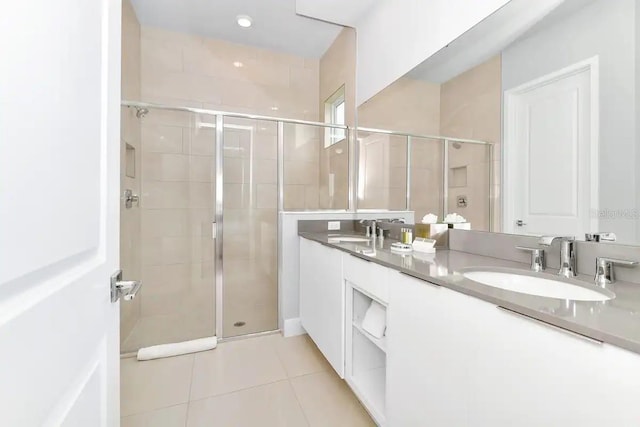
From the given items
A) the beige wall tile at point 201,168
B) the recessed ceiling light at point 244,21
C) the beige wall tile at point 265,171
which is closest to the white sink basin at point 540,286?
the beige wall tile at point 265,171

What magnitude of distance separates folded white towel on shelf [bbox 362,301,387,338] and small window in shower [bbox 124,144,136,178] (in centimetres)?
198

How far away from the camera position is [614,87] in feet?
2.99

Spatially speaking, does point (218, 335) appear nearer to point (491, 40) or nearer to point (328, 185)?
point (328, 185)

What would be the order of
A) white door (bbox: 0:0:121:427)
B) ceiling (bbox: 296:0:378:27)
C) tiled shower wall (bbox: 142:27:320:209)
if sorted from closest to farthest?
white door (bbox: 0:0:121:427) → ceiling (bbox: 296:0:378:27) → tiled shower wall (bbox: 142:27:320:209)

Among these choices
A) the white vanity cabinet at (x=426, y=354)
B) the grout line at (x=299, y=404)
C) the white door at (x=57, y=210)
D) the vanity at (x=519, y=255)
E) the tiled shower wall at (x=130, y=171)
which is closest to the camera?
the white door at (x=57, y=210)

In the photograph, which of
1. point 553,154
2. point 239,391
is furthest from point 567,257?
point 239,391

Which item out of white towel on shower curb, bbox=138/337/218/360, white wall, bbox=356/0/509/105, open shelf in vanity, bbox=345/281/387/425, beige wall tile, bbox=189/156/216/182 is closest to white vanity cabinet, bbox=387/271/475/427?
open shelf in vanity, bbox=345/281/387/425

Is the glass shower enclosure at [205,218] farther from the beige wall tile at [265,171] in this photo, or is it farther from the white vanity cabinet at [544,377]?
the white vanity cabinet at [544,377]

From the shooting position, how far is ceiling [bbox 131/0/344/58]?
2391 mm

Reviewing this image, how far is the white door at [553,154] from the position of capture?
0.98 meters

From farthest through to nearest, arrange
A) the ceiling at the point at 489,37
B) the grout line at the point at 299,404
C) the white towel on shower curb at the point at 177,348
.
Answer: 1. the white towel on shower curb at the point at 177,348
2. the grout line at the point at 299,404
3. the ceiling at the point at 489,37

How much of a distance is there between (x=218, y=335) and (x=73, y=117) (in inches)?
83.9

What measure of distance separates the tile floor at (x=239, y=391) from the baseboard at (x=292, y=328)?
0.67 feet

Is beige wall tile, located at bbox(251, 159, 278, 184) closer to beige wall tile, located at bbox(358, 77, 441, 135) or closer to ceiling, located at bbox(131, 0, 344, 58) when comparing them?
beige wall tile, located at bbox(358, 77, 441, 135)
